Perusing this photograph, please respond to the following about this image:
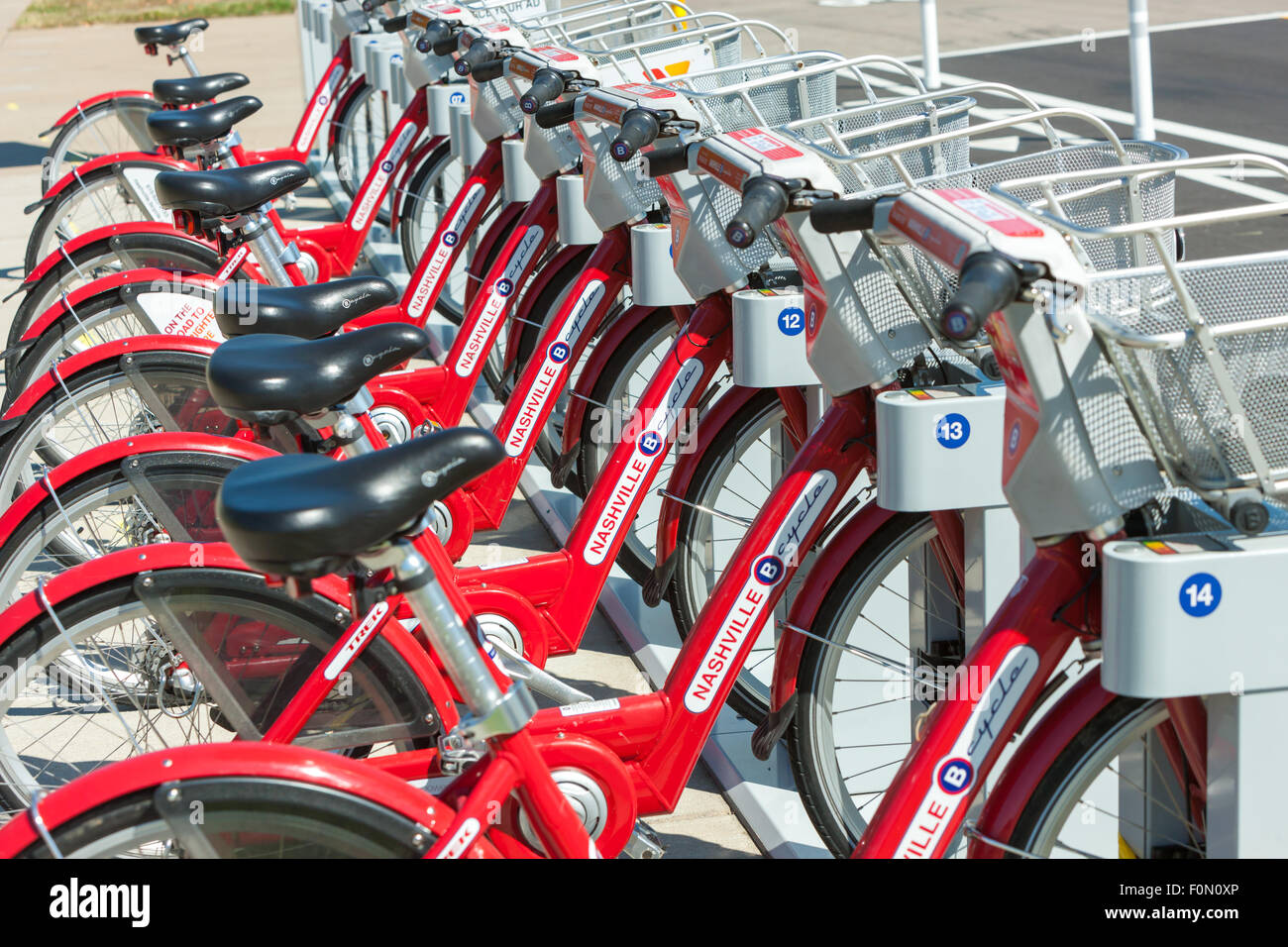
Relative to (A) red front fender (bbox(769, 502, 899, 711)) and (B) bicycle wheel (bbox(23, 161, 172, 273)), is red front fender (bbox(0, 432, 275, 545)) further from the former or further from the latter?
(B) bicycle wheel (bbox(23, 161, 172, 273))

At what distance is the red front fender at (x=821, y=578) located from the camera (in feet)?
9.40

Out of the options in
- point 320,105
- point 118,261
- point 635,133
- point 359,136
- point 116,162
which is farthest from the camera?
point 359,136

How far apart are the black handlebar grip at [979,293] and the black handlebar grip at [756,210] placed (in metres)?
0.55

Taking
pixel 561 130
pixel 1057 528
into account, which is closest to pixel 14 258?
pixel 561 130

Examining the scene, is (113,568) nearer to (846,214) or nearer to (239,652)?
(239,652)

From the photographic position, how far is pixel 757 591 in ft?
9.95

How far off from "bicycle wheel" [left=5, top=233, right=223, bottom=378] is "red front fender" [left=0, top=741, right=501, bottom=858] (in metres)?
3.31

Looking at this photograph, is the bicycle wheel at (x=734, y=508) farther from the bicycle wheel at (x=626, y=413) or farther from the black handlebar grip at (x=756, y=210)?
the black handlebar grip at (x=756, y=210)

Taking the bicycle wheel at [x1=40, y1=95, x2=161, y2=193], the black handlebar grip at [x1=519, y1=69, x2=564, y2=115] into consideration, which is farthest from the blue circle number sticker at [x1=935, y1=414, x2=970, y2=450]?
the bicycle wheel at [x1=40, y1=95, x2=161, y2=193]

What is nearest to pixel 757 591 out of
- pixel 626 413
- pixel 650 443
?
pixel 650 443

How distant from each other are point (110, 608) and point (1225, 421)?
6.36ft

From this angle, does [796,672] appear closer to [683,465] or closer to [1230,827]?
[683,465]

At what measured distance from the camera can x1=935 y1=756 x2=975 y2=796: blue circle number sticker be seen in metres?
2.27

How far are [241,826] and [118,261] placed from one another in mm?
3583
